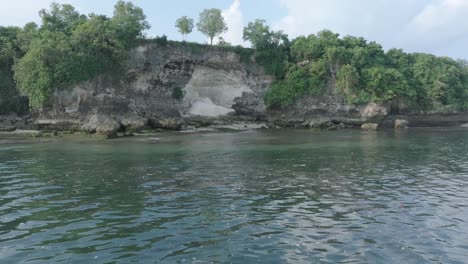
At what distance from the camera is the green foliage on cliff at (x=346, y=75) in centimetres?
5912

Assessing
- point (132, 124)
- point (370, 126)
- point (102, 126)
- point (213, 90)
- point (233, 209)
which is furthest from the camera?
point (213, 90)

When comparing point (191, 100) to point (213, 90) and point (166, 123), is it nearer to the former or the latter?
point (213, 90)

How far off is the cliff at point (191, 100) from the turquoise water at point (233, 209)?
2128 cm

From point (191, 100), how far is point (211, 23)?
12.8 metres

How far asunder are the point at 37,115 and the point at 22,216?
127 feet

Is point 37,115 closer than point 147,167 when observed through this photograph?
No

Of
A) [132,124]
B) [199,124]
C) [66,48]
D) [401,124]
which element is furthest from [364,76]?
[66,48]

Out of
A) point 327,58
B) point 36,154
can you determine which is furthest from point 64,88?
point 327,58

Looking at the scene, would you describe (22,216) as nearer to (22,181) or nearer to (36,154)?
(22,181)

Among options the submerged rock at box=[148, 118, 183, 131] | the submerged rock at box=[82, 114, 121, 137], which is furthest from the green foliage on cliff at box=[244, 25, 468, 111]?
the submerged rock at box=[82, 114, 121, 137]

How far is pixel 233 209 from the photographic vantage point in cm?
1353

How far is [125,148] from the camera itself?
31.1m

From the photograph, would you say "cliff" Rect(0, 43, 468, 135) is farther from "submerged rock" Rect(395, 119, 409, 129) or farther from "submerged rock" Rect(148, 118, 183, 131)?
"submerged rock" Rect(395, 119, 409, 129)

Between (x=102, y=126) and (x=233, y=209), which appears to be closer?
(x=233, y=209)
